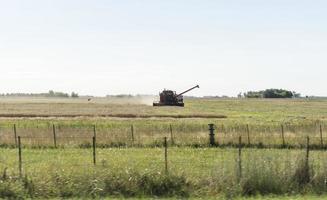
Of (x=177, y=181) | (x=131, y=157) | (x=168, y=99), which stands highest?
(x=168, y=99)

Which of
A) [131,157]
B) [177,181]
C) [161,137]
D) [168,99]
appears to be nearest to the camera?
[177,181]

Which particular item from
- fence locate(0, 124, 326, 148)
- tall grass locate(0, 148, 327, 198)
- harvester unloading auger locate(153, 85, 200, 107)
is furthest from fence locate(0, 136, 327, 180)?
harvester unloading auger locate(153, 85, 200, 107)

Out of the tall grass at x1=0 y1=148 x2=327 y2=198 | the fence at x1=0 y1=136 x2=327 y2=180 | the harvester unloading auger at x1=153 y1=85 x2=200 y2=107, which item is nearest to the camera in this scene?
the tall grass at x1=0 y1=148 x2=327 y2=198

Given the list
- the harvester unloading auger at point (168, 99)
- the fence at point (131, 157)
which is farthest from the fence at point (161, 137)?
the harvester unloading auger at point (168, 99)

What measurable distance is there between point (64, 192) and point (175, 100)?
80410mm

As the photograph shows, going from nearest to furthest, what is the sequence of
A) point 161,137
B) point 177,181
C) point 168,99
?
1. point 177,181
2. point 161,137
3. point 168,99

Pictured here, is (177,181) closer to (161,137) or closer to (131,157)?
(131,157)

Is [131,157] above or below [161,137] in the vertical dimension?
below

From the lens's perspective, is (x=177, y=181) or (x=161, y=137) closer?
(x=177, y=181)

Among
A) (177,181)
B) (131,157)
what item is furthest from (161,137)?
(177,181)

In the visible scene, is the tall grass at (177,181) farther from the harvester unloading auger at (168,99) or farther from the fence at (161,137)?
the harvester unloading auger at (168,99)

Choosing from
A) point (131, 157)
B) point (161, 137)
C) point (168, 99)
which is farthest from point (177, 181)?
point (168, 99)

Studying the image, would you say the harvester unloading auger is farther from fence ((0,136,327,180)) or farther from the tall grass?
the tall grass

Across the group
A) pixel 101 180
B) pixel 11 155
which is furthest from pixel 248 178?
pixel 11 155
